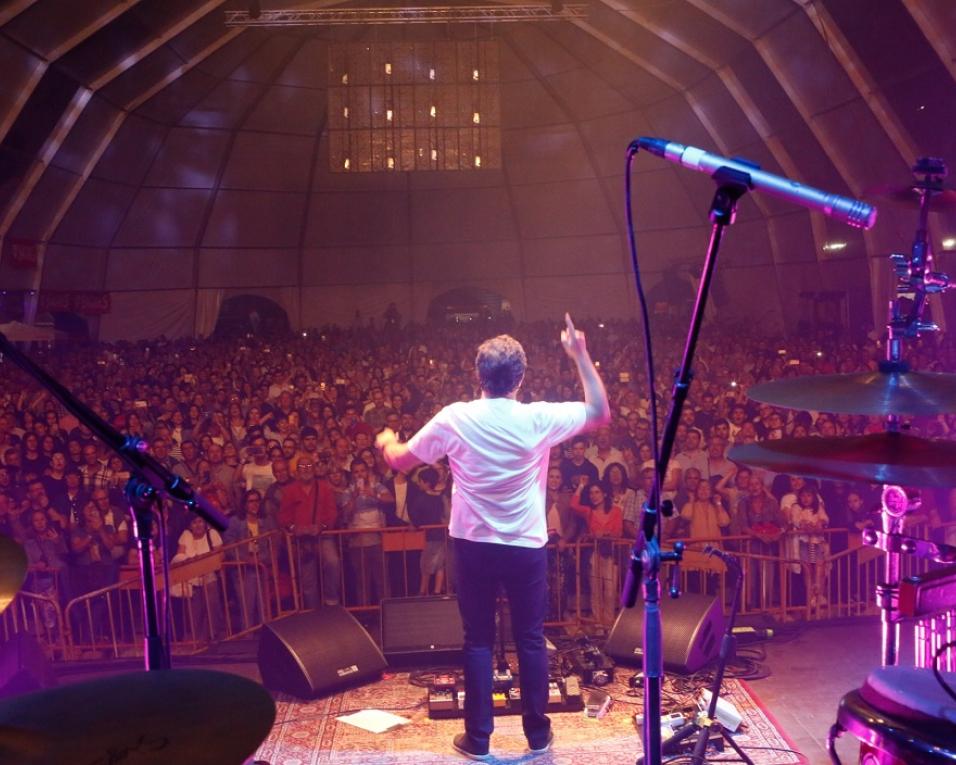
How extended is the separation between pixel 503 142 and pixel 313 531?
33.9 feet

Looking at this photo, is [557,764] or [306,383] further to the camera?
[306,383]

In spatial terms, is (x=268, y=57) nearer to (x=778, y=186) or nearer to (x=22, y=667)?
(x=22, y=667)

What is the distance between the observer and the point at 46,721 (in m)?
1.24

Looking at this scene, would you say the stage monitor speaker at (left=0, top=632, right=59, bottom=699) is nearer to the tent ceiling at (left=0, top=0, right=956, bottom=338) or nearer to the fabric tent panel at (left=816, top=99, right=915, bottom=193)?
the tent ceiling at (left=0, top=0, right=956, bottom=338)

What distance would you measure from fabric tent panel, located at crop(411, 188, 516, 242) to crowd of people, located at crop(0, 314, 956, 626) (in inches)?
279

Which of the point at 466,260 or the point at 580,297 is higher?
the point at 466,260

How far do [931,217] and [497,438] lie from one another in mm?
8245

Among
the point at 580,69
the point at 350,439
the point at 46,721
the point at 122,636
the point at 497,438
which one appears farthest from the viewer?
the point at 580,69

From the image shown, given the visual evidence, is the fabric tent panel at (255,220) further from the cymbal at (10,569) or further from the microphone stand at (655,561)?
the cymbal at (10,569)

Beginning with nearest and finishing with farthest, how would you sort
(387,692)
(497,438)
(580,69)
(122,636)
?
(497,438) → (387,692) → (122,636) → (580,69)

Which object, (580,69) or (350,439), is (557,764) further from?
(580,69)

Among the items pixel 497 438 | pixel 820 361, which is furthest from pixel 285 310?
pixel 497 438

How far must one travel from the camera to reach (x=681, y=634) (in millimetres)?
4312

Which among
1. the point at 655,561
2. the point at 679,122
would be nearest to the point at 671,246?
the point at 679,122
